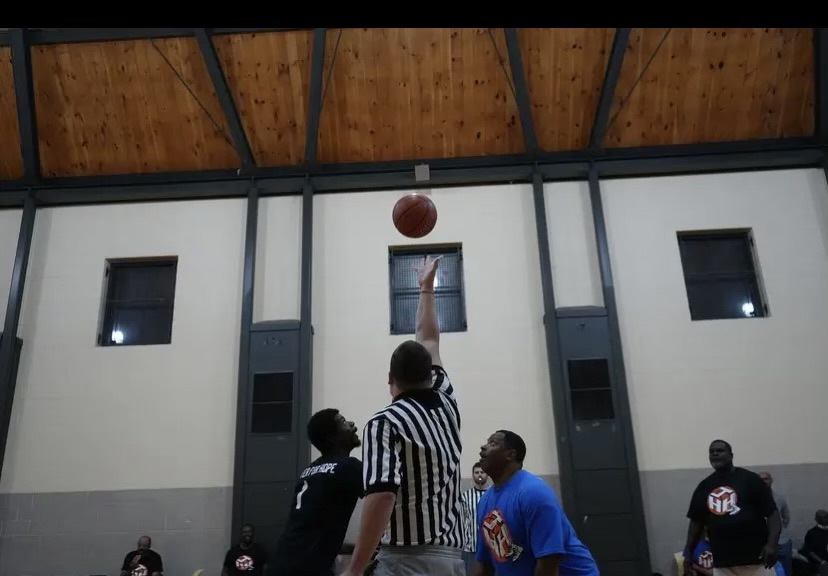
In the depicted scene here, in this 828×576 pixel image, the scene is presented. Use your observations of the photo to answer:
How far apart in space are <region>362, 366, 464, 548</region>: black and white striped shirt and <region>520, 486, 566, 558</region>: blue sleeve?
2.46ft

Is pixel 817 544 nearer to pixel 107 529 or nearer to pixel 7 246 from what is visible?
pixel 107 529

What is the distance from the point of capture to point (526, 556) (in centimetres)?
331

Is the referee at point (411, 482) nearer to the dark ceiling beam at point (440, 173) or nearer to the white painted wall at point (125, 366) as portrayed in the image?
the white painted wall at point (125, 366)

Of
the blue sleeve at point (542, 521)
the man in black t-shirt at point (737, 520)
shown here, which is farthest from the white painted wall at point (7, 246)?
the man in black t-shirt at point (737, 520)

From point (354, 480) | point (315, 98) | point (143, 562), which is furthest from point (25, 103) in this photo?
point (354, 480)

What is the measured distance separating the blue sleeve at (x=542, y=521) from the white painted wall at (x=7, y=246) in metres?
8.35

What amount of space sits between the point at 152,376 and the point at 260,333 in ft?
4.83

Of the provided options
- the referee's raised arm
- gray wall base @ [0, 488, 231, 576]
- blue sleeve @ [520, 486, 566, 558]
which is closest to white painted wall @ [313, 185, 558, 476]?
gray wall base @ [0, 488, 231, 576]

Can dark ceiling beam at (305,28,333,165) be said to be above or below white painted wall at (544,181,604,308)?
above

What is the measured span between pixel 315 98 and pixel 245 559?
5.52 metres

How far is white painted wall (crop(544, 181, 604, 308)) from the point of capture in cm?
895

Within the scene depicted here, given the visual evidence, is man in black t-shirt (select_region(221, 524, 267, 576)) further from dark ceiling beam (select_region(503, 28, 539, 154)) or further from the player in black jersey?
dark ceiling beam (select_region(503, 28, 539, 154))

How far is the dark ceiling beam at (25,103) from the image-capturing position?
28.4 ft
